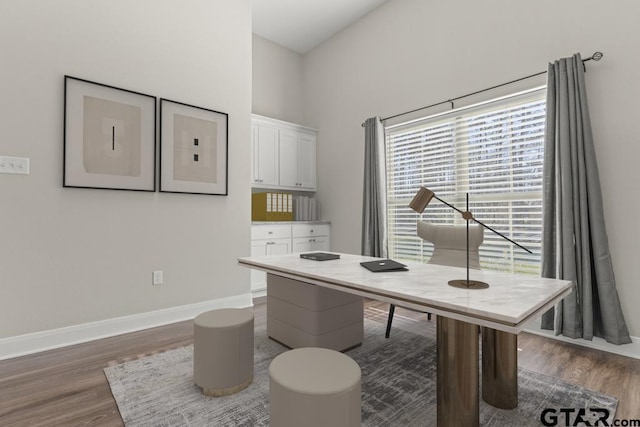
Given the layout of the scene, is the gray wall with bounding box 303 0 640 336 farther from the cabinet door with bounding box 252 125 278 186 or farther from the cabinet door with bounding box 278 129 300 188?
the cabinet door with bounding box 252 125 278 186

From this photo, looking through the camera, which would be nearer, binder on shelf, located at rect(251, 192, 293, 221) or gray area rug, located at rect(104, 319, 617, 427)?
gray area rug, located at rect(104, 319, 617, 427)

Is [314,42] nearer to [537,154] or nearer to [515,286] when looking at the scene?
[537,154]

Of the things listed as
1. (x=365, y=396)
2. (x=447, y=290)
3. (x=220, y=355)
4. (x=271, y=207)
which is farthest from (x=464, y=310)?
(x=271, y=207)

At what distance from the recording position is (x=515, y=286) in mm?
→ 1450

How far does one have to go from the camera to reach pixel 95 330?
2553 millimetres

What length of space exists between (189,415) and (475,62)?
3.50 metres

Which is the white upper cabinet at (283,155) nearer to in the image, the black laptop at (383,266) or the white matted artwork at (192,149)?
the white matted artwork at (192,149)

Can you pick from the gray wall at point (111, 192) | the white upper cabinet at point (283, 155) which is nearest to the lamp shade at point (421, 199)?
the gray wall at point (111, 192)

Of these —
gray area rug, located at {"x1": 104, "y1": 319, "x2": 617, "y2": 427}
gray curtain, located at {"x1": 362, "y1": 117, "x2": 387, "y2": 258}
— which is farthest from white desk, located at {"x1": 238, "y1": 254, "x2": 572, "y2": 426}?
gray curtain, located at {"x1": 362, "y1": 117, "x2": 387, "y2": 258}

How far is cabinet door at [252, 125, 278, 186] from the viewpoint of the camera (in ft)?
13.6

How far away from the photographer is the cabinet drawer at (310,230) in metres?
4.14

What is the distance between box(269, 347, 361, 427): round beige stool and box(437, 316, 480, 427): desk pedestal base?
0.42 m

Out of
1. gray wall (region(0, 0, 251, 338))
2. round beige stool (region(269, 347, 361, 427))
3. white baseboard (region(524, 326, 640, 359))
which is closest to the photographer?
round beige stool (region(269, 347, 361, 427))

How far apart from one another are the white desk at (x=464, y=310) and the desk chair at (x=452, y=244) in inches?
27.0
